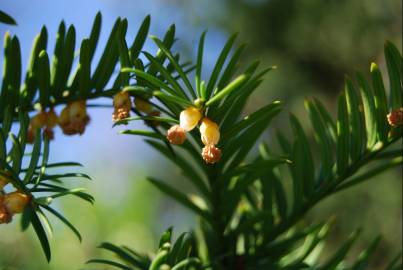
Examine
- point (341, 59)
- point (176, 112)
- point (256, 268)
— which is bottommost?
point (256, 268)

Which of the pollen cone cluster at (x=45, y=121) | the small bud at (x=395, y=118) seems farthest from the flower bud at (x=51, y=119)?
the small bud at (x=395, y=118)

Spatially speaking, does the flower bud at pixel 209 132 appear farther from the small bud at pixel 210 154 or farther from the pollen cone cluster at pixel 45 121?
the pollen cone cluster at pixel 45 121

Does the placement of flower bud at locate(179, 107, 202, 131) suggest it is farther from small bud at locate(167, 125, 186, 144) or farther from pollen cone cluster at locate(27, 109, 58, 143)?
pollen cone cluster at locate(27, 109, 58, 143)

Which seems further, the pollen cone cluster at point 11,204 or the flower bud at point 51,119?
the flower bud at point 51,119

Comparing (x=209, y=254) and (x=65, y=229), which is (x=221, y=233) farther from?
(x=65, y=229)

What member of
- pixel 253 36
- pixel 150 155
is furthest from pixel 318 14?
pixel 150 155

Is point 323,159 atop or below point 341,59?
below

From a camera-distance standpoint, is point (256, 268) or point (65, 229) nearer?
point (256, 268)
